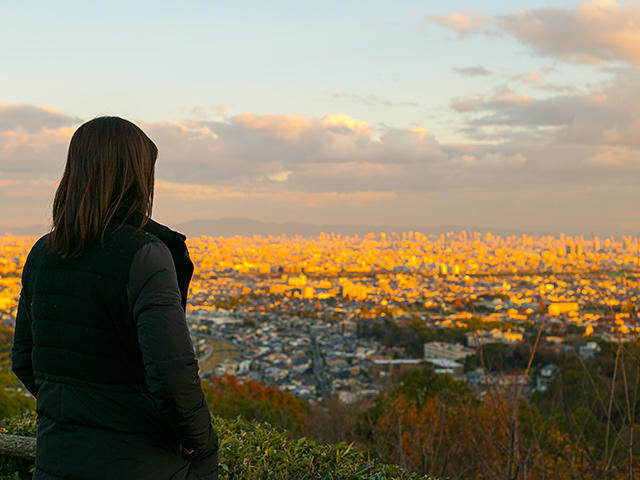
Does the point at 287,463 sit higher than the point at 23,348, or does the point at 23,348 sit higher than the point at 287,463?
the point at 23,348

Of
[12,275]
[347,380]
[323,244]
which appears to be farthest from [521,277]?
[323,244]

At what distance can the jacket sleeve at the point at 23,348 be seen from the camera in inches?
61.7

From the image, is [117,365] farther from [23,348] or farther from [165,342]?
[23,348]

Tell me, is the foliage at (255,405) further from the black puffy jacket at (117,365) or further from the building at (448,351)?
the building at (448,351)

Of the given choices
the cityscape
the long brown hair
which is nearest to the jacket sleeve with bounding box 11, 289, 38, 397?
the long brown hair

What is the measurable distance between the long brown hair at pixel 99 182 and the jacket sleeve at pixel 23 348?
0.28 metres

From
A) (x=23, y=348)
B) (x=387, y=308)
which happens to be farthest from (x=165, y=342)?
(x=387, y=308)

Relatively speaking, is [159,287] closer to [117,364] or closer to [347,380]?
[117,364]

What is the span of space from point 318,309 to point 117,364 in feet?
158

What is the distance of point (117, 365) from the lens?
1.35 m

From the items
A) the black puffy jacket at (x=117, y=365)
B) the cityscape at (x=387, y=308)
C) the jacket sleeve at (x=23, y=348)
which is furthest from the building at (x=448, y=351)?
the black puffy jacket at (x=117, y=365)

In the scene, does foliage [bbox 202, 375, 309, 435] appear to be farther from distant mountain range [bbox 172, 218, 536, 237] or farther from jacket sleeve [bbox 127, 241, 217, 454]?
distant mountain range [bbox 172, 218, 536, 237]

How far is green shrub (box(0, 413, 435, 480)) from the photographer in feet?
7.75

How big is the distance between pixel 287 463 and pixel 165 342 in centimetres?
138
